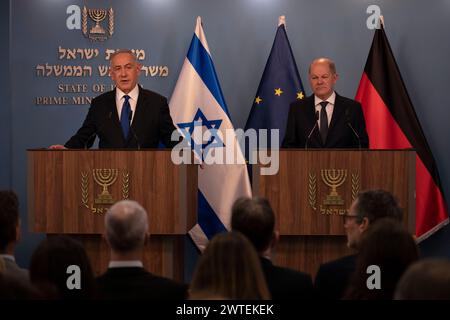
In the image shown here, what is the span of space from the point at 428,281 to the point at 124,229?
1.49m

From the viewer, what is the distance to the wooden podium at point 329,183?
4.80 meters

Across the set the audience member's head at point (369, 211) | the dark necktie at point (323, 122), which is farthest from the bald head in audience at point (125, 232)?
the dark necktie at point (323, 122)

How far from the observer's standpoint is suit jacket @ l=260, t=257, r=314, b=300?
120 inches

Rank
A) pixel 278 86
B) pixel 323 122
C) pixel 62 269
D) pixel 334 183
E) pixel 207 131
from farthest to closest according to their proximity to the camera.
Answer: pixel 278 86 < pixel 207 131 < pixel 323 122 < pixel 334 183 < pixel 62 269

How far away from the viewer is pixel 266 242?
10.5 ft

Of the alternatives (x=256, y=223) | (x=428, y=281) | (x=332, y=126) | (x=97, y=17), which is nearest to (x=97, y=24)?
(x=97, y=17)

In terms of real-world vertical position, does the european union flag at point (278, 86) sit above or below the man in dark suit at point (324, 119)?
above

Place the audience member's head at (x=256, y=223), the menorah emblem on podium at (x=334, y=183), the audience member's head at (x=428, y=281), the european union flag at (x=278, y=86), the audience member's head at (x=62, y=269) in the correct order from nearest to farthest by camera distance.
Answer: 1. the audience member's head at (x=428, y=281)
2. the audience member's head at (x=62, y=269)
3. the audience member's head at (x=256, y=223)
4. the menorah emblem on podium at (x=334, y=183)
5. the european union flag at (x=278, y=86)

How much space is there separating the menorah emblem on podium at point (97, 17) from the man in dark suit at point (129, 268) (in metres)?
4.53

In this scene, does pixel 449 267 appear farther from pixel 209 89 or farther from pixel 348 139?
pixel 209 89

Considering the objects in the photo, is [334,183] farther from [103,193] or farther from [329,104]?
[103,193]

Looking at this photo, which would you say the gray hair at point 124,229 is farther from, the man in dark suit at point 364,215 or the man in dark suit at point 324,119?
the man in dark suit at point 324,119

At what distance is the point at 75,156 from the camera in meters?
4.92

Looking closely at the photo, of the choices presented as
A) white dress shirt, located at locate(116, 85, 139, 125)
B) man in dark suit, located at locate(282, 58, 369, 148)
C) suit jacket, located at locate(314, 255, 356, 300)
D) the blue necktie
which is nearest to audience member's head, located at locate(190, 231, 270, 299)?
suit jacket, located at locate(314, 255, 356, 300)
